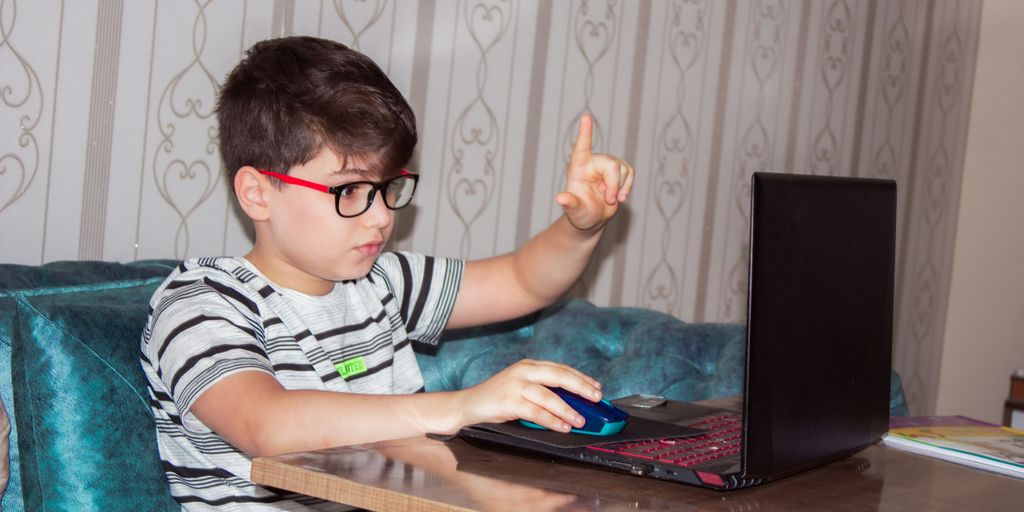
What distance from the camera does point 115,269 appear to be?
5.52 ft

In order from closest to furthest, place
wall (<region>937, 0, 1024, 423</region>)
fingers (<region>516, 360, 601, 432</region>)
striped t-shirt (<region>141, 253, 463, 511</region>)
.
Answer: fingers (<region>516, 360, 601, 432</region>)
striped t-shirt (<region>141, 253, 463, 511</region>)
wall (<region>937, 0, 1024, 423</region>)

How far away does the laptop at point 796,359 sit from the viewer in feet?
3.36

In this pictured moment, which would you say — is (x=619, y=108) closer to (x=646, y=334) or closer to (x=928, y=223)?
(x=646, y=334)

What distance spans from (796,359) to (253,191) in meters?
0.81

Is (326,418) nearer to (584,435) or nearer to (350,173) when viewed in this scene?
(584,435)

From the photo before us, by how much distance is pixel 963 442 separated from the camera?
139 centimetres

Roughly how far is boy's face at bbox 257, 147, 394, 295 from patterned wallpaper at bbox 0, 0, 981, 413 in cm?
45

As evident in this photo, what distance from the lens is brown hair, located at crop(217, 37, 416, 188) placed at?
1.50 metres

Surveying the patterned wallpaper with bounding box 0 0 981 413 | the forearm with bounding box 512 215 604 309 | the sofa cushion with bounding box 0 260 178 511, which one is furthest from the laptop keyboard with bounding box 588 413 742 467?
the patterned wallpaper with bounding box 0 0 981 413

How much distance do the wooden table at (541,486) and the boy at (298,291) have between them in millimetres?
119

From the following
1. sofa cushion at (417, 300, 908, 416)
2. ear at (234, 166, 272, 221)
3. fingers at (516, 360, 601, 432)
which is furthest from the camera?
sofa cushion at (417, 300, 908, 416)

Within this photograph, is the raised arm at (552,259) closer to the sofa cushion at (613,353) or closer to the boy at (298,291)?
the boy at (298,291)

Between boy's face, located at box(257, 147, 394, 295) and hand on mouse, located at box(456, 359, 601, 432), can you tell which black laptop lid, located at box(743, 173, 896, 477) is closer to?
hand on mouse, located at box(456, 359, 601, 432)

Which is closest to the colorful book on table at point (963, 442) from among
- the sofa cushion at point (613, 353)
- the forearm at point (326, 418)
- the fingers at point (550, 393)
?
the sofa cushion at point (613, 353)
